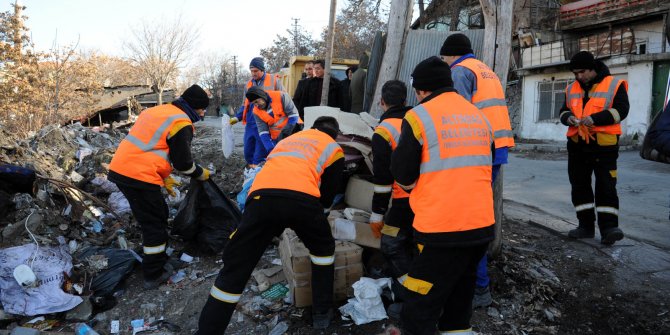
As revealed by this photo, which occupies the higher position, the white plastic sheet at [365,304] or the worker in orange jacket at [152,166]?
the worker in orange jacket at [152,166]

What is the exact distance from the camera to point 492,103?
2.97 m

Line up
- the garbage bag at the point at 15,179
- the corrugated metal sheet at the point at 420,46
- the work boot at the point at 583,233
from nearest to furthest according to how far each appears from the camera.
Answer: the garbage bag at the point at 15,179 < the work boot at the point at 583,233 < the corrugated metal sheet at the point at 420,46

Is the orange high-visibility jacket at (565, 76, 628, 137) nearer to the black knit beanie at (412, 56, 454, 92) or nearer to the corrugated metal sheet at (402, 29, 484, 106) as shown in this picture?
the corrugated metal sheet at (402, 29, 484, 106)

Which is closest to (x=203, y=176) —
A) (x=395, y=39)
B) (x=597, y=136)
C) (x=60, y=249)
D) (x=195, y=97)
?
(x=195, y=97)

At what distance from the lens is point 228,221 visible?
3.97 m

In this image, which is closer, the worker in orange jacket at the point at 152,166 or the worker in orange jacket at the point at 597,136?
the worker in orange jacket at the point at 152,166

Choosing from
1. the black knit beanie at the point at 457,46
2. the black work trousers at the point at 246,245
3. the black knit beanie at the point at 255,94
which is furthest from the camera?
the black knit beanie at the point at 255,94

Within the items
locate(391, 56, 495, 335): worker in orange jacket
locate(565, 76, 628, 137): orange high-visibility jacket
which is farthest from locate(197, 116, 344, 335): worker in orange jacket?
locate(565, 76, 628, 137): orange high-visibility jacket

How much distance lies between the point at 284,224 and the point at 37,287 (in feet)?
6.41

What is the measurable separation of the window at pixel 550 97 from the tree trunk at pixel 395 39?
49.2 ft

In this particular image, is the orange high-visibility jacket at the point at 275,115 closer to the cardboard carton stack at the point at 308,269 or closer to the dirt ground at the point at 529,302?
the dirt ground at the point at 529,302

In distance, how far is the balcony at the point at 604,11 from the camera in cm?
1655

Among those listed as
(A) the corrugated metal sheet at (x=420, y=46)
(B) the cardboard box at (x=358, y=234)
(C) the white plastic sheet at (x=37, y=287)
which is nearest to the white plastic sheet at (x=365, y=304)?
(B) the cardboard box at (x=358, y=234)

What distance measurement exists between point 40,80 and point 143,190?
9955 mm
